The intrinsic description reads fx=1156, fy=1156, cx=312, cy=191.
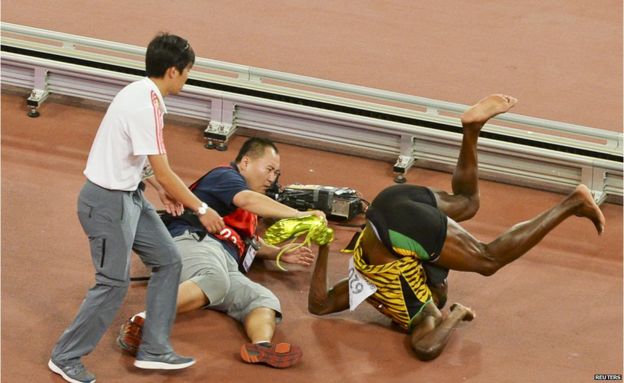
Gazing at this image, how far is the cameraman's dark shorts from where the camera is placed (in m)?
5.73

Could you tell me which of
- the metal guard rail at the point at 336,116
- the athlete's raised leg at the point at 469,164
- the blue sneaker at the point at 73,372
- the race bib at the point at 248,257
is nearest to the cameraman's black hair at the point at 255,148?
the race bib at the point at 248,257

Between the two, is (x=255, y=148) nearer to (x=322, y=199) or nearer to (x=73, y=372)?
(x=322, y=199)

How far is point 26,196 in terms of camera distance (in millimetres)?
7066

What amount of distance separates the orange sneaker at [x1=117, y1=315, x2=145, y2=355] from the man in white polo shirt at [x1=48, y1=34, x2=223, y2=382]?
16cm

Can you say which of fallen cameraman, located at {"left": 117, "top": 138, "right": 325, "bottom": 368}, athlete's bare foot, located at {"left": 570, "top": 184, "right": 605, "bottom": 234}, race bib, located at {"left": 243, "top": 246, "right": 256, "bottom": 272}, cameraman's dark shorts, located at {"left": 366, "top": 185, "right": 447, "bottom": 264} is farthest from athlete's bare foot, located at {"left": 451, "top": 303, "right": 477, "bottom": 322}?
race bib, located at {"left": 243, "top": 246, "right": 256, "bottom": 272}

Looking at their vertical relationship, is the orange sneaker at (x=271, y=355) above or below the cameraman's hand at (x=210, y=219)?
below

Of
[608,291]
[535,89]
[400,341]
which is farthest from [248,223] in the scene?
[535,89]

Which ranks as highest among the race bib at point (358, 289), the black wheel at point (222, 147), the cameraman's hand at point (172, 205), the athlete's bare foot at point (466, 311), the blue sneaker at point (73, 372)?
the cameraman's hand at point (172, 205)

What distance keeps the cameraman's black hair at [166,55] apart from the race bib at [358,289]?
1526 mm

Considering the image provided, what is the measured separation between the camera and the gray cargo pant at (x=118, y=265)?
203 inches

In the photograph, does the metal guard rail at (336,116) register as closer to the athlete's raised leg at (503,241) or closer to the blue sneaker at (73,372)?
the athlete's raised leg at (503,241)

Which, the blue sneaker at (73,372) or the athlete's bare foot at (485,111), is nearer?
the blue sneaker at (73,372)

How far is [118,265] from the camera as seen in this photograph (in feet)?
17.1

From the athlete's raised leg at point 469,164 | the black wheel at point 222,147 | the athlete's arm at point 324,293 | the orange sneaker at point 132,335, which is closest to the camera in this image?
the orange sneaker at point 132,335
